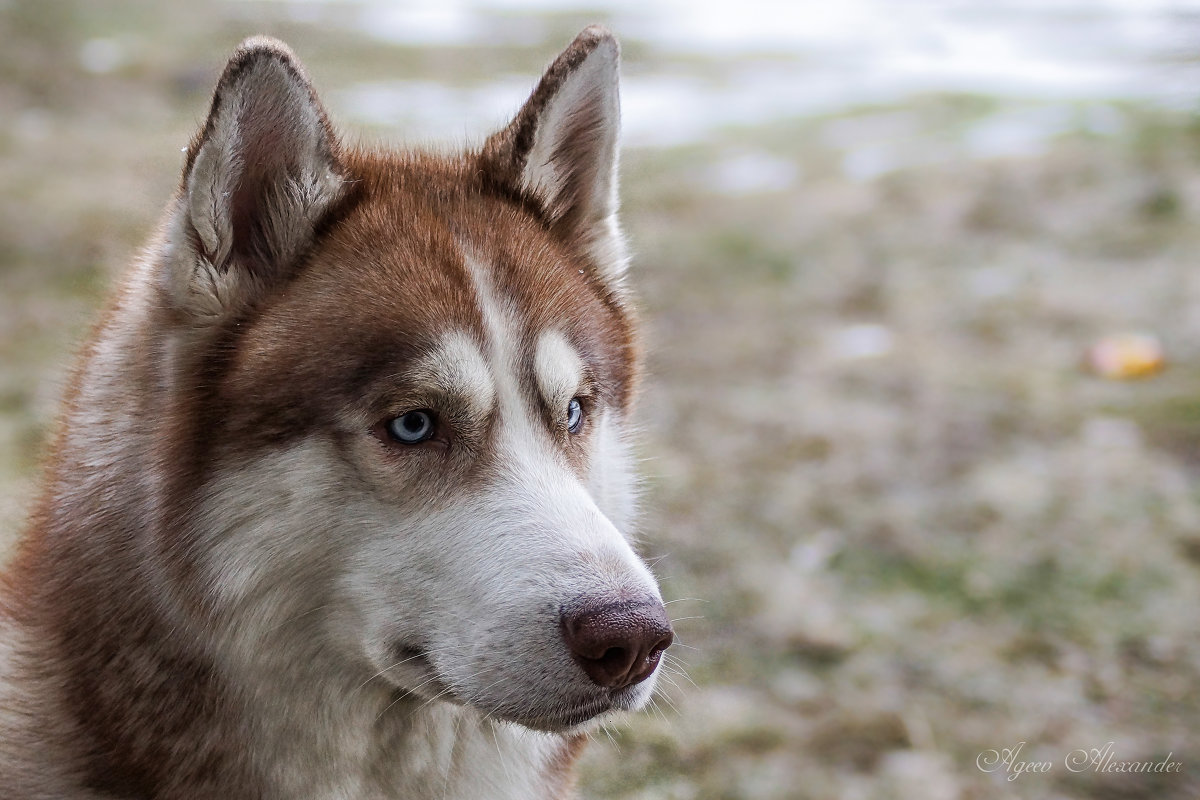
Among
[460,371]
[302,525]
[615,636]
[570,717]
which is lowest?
[570,717]

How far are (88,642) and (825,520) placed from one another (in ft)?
12.2

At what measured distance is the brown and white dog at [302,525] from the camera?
2600 mm

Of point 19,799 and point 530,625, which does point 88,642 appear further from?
point 530,625

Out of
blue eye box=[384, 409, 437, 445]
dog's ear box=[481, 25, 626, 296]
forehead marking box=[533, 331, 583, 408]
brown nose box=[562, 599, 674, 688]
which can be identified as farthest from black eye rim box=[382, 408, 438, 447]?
dog's ear box=[481, 25, 626, 296]

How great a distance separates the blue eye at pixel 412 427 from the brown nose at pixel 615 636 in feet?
1.76

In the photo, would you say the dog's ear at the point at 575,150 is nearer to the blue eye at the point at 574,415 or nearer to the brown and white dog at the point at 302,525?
the brown and white dog at the point at 302,525

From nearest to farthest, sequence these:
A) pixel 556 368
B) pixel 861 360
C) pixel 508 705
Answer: pixel 508 705 → pixel 556 368 → pixel 861 360

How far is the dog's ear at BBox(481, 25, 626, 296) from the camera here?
3121 millimetres

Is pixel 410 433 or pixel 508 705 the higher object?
pixel 410 433

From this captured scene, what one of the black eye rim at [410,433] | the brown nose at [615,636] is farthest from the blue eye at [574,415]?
the brown nose at [615,636]

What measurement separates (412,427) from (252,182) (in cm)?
68

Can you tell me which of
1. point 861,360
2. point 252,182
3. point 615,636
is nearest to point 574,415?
point 615,636

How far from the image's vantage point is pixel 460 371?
8.95 feet

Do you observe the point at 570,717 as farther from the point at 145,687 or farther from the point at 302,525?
the point at 145,687
